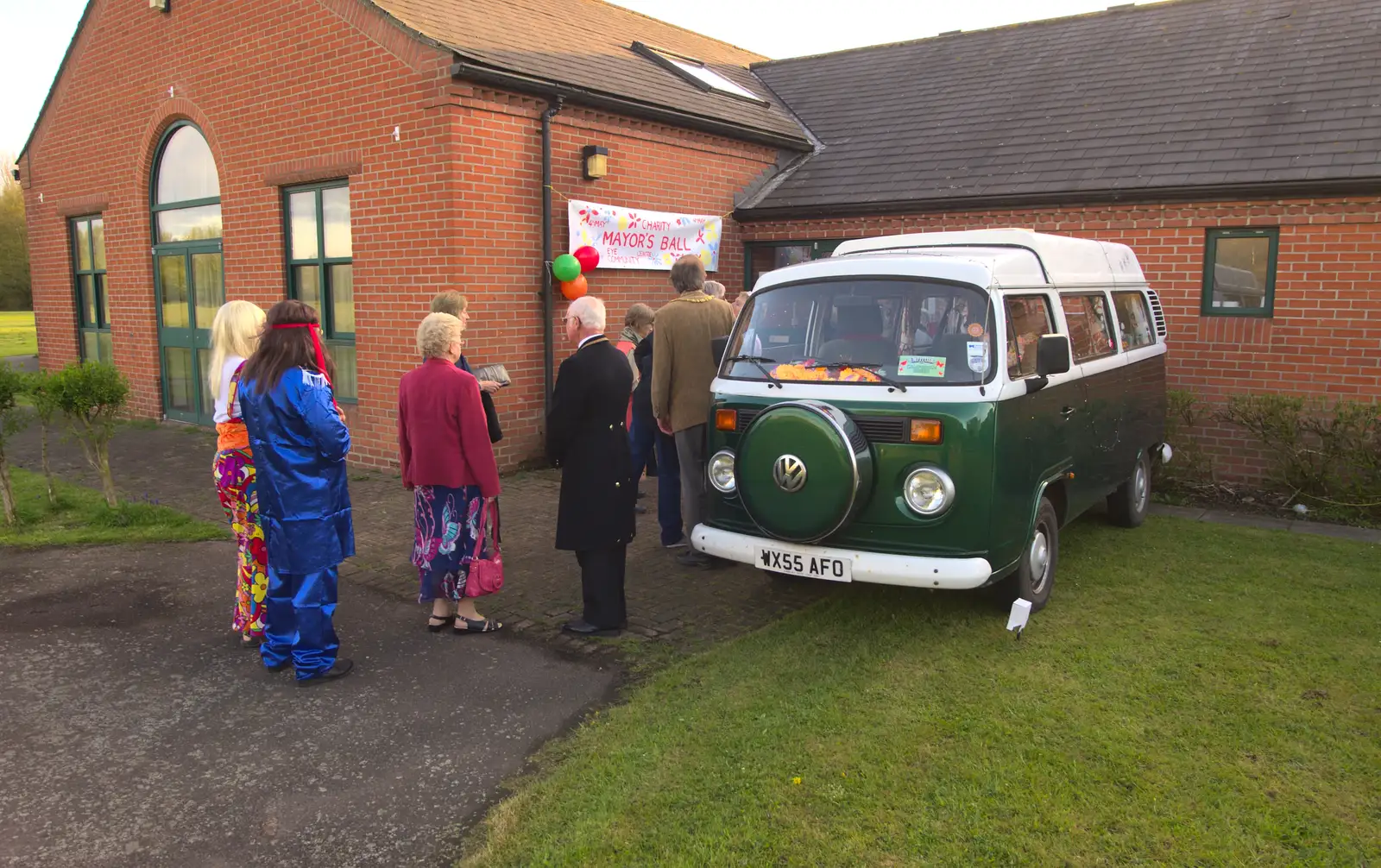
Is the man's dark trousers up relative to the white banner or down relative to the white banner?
down

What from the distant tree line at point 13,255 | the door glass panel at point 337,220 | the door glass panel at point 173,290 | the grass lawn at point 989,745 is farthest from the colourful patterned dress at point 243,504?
the distant tree line at point 13,255

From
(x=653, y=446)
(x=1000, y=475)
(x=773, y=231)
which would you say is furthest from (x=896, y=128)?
(x=1000, y=475)

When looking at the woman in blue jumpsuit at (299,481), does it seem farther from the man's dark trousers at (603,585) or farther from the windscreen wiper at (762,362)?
the windscreen wiper at (762,362)

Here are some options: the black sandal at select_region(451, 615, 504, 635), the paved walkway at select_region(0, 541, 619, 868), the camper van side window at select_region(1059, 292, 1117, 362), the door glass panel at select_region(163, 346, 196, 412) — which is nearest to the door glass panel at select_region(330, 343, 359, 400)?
the door glass panel at select_region(163, 346, 196, 412)

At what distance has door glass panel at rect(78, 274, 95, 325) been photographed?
14.5 meters

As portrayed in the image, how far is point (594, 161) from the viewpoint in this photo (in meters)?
10.2

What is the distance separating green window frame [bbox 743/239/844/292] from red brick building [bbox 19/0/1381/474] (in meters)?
0.04

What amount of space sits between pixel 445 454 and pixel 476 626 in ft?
3.52

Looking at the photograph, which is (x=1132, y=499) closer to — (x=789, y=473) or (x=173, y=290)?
(x=789, y=473)

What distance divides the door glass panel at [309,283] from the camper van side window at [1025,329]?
7.99 meters

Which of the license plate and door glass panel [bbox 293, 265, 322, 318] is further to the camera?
door glass panel [bbox 293, 265, 322, 318]

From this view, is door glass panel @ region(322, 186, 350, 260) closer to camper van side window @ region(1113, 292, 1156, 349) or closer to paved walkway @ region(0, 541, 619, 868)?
paved walkway @ region(0, 541, 619, 868)

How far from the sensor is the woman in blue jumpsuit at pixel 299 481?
14.9ft

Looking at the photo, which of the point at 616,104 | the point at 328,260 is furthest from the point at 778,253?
the point at 328,260
